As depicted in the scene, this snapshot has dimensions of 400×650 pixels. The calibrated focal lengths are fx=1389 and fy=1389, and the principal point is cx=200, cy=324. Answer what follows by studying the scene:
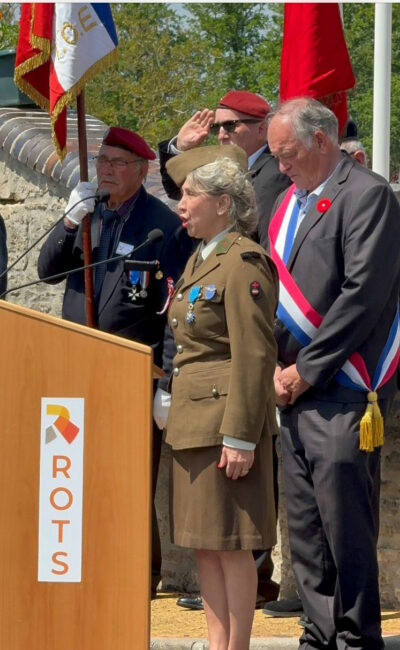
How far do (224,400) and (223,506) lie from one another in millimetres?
323

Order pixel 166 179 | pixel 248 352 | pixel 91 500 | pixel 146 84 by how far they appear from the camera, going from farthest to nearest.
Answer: pixel 146 84, pixel 166 179, pixel 248 352, pixel 91 500

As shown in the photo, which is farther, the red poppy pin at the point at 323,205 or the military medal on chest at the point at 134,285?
the military medal on chest at the point at 134,285

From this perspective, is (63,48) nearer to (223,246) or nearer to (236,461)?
(223,246)

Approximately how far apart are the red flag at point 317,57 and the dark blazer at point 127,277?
0.73 meters

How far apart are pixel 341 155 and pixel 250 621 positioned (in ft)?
5.27

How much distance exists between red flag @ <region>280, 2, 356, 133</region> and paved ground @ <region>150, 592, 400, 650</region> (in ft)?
6.79

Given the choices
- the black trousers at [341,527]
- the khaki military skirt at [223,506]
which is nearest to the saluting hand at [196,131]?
the black trousers at [341,527]

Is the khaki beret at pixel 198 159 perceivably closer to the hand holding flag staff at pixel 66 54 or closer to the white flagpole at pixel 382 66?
the hand holding flag staff at pixel 66 54

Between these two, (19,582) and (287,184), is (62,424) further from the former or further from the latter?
(287,184)

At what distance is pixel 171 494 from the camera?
173 inches

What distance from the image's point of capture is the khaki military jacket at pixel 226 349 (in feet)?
13.7

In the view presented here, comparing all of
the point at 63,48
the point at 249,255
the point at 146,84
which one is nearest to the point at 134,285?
the point at 63,48

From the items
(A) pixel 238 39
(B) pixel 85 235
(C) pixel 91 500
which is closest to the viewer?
(C) pixel 91 500

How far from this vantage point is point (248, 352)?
417 cm
